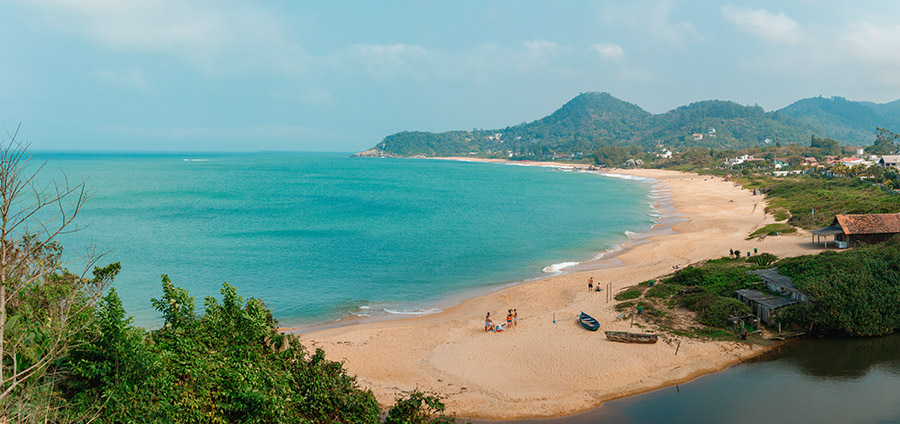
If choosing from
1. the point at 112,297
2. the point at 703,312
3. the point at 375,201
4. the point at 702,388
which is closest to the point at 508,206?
the point at 375,201

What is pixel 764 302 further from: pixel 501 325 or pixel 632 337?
pixel 501 325

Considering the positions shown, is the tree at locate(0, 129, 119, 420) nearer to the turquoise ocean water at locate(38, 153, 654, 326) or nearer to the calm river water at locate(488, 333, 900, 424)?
the calm river water at locate(488, 333, 900, 424)

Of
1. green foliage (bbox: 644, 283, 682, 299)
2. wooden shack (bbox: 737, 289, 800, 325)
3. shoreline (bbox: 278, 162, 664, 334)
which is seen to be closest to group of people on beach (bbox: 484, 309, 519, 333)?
shoreline (bbox: 278, 162, 664, 334)

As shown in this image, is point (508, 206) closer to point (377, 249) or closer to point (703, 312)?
point (377, 249)

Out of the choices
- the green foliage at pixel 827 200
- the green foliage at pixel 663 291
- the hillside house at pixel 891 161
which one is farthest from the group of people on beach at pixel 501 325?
the hillside house at pixel 891 161

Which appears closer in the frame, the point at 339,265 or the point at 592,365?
the point at 592,365
